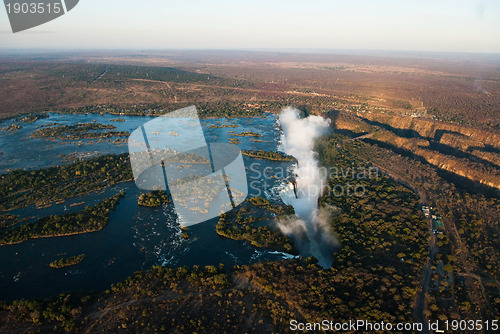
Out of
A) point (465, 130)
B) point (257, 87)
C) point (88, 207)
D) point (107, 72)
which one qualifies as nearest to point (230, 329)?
point (88, 207)

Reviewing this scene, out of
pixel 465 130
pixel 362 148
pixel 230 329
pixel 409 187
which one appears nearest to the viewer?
pixel 230 329

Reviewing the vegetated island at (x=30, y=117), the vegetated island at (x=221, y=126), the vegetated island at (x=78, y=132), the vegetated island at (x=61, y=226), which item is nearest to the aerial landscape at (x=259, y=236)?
the vegetated island at (x=61, y=226)

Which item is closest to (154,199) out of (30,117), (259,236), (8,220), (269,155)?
(259,236)

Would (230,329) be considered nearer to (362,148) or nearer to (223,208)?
(223,208)

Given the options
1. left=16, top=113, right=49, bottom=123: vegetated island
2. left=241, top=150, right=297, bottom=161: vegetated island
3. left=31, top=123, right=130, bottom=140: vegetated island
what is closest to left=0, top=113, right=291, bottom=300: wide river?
left=241, top=150, right=297, bottom=161: vegetated island

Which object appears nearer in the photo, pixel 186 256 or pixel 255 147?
pixel 186 256

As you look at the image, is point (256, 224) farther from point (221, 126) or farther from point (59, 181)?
point (221, 126)
